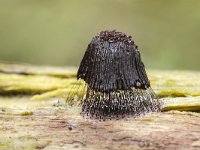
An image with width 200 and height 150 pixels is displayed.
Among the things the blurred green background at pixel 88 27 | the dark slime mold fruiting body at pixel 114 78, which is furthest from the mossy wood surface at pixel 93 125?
the blurred green background at pixel 88 27

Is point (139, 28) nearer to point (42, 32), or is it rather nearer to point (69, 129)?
point (42, 32)

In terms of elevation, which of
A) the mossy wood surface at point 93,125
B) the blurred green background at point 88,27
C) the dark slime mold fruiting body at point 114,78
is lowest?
the mossy wood surface at point 93,125

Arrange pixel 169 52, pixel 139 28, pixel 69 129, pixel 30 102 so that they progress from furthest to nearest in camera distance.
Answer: pixel 139 28
pixel 169 52
pixel 30 102
pixel 69 129

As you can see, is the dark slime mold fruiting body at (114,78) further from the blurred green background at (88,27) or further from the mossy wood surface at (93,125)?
the blurred green background at (88,27)

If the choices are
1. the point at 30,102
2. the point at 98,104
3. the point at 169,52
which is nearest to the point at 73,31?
the point at 169,52

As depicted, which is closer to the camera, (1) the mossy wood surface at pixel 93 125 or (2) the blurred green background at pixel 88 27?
(1) the mossy wood surface at pixel 93 125

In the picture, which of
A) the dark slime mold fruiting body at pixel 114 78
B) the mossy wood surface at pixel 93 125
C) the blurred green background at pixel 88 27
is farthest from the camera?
the blurred green background at pixel 88 27

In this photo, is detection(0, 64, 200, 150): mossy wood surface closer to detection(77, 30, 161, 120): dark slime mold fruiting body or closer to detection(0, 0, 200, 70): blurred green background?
detection(77, 30, 161, 120): dark slime mold fruiting body
